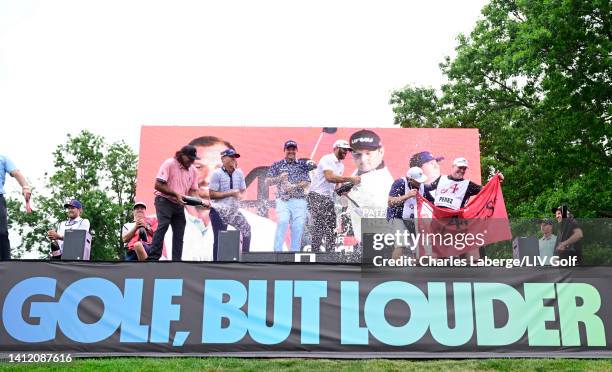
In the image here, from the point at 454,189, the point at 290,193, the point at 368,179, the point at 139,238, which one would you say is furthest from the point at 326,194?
the point at 139,238

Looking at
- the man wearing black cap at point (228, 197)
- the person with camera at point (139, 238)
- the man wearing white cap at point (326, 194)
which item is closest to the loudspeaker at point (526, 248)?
the person with camera at point (139, 238)

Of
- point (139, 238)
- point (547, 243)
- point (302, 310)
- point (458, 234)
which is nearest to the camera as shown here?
point (302, 310)

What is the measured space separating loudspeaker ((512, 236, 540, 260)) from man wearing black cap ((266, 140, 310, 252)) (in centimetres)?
726

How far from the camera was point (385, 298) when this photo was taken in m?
7.84

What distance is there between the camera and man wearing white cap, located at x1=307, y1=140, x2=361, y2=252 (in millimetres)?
14969

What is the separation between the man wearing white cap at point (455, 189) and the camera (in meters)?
12.2

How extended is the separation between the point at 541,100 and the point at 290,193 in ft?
44.1

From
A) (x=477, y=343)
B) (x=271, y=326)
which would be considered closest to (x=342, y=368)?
(x=271, y=326)

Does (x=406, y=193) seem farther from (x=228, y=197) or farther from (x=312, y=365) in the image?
(x=312, y=365)

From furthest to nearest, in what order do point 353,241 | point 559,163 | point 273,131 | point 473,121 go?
1. point 473,121
2. point 559,163
3. point 273,131
4. point 353,241

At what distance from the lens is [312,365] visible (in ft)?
24.0

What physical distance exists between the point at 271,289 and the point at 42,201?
113 feet

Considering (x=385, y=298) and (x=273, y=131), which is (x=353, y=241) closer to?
(x=273, y=131)

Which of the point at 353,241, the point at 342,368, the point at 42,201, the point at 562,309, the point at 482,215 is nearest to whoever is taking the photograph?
the point at 342,368
